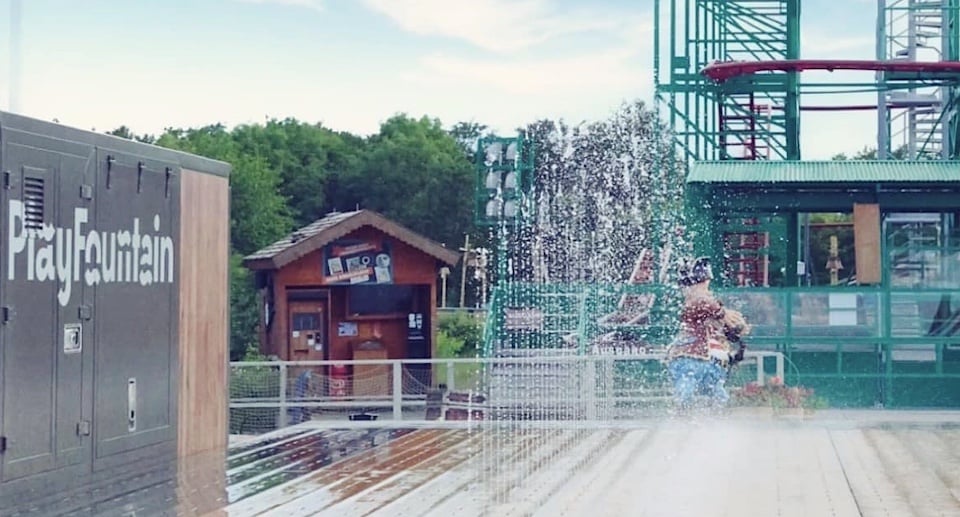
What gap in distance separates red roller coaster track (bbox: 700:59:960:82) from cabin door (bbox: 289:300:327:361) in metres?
8.37

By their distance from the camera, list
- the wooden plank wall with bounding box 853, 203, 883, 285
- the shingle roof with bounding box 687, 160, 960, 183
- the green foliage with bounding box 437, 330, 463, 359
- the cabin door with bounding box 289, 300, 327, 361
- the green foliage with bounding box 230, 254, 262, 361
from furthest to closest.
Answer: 1. the green foliage with bounding box 230, 254, 262, 361
2. the green foliage with bounding box 437, 330, 463, 359
3. the cabin door with bounding box 289, 300, 327, 361
4. the shingle roof with bounding box 687, 160, 960, 183
5. the wooden plank wall with bounding box 853, 203, 883, 285

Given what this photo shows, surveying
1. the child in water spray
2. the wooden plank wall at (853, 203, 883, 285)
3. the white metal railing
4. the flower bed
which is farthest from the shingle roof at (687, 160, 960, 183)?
the child in water spray

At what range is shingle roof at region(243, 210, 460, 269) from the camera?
24.7 meters

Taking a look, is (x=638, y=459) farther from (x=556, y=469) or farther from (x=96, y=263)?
(x=96, y=263)

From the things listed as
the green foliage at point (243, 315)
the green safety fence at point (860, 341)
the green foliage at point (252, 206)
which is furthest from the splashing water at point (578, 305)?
the green foliage at point (252, 206)

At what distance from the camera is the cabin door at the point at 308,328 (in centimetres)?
2566

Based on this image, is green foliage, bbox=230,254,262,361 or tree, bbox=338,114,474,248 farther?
tree, bbox=338,114,474,248

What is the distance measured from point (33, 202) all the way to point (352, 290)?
15.2m

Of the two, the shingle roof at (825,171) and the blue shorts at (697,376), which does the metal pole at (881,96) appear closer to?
the shingle roof at (825,171)

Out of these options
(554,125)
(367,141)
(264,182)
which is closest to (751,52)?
(554,125)

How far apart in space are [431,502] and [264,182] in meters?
31.8

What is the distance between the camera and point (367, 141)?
51.8 meters

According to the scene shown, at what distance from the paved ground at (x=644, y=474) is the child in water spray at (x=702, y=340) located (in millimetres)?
570

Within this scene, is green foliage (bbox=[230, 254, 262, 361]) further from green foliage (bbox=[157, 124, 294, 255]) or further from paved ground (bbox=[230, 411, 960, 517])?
paved ground (bbox=[230, 411, 960, 517])
